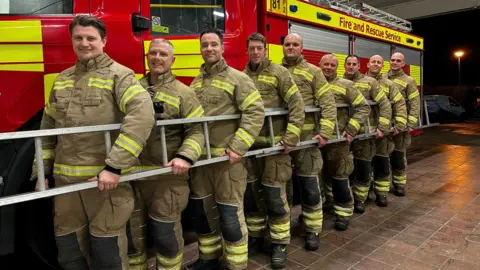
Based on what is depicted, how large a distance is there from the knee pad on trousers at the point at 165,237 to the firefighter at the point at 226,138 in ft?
1.07

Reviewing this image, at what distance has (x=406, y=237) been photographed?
331 centimetres

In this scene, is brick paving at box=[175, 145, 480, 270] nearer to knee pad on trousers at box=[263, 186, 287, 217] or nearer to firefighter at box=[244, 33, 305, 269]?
firefighter at box=[244, 33, 305, 269]

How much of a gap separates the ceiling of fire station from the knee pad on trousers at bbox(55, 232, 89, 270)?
8.50 metres

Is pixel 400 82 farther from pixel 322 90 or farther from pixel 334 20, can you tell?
pixel 322 90

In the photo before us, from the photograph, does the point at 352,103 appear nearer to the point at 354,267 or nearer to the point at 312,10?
the point at 312,10

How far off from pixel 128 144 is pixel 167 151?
1.63 feet

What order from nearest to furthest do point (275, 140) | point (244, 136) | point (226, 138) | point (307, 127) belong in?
1. point (244, 136)
2. point (226, 138)
3. point (275, 140)
4. point (307, 127)

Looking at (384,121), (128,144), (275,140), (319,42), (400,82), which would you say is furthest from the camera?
(400,82)

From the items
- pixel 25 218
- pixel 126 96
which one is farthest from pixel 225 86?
pixel 25 218

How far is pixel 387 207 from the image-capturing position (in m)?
4.21

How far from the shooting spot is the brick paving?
2.85 meters

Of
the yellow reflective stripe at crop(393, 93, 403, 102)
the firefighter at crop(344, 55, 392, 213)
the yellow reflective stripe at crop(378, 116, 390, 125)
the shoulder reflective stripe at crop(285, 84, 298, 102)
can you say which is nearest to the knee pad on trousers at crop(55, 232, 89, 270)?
the shoulder reflective stripe at crop(285, 84, 298, 102)

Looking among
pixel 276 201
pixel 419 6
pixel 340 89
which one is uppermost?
pixel 419 6

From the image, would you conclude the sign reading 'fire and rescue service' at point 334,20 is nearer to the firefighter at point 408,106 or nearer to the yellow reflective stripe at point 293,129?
the firefighter at point 408,106
